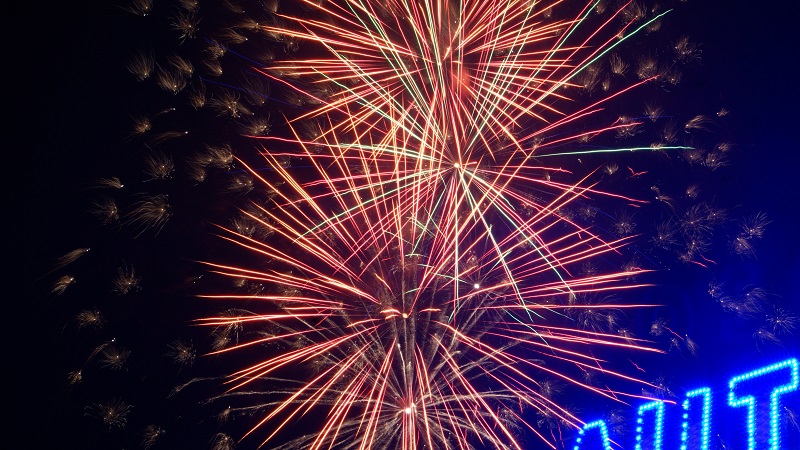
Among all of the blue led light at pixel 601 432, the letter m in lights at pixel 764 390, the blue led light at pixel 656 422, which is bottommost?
the blue led light at pixel 601 432

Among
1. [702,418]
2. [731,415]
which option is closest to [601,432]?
[702,418]

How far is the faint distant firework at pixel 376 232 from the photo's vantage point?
120 inches

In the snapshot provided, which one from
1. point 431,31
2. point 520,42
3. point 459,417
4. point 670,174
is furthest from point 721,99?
point 459,417

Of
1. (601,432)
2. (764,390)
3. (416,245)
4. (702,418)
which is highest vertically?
(764,390)

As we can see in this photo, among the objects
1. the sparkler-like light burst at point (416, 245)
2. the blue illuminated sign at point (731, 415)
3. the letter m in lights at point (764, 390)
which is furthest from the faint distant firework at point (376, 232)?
the letter m in lights at point (764, 390)

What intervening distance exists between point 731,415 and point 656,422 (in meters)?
0.33

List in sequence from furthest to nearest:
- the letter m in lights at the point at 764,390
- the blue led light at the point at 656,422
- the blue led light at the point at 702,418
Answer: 1. the blue led light at the point at 656,422
2. the blue led light at the point at 702,418
3. the letter m in lights at the point at 764,390

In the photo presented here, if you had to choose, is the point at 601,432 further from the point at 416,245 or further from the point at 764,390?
the point at 416,245

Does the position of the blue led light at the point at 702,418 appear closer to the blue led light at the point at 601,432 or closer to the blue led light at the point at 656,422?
the blue led light at the point at 656,422

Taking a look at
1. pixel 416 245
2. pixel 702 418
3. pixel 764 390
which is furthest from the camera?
pixel 416 245

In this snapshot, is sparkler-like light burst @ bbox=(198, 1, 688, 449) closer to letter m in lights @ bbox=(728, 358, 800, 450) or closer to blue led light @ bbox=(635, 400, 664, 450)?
blue led light @ bbox=(635, 400, 664, 450)

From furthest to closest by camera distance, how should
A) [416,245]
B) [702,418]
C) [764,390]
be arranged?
[416,245]
[702,418]
[764,390]

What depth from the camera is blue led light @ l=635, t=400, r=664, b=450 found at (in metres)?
3.03

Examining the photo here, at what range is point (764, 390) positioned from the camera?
2861 millimetres
